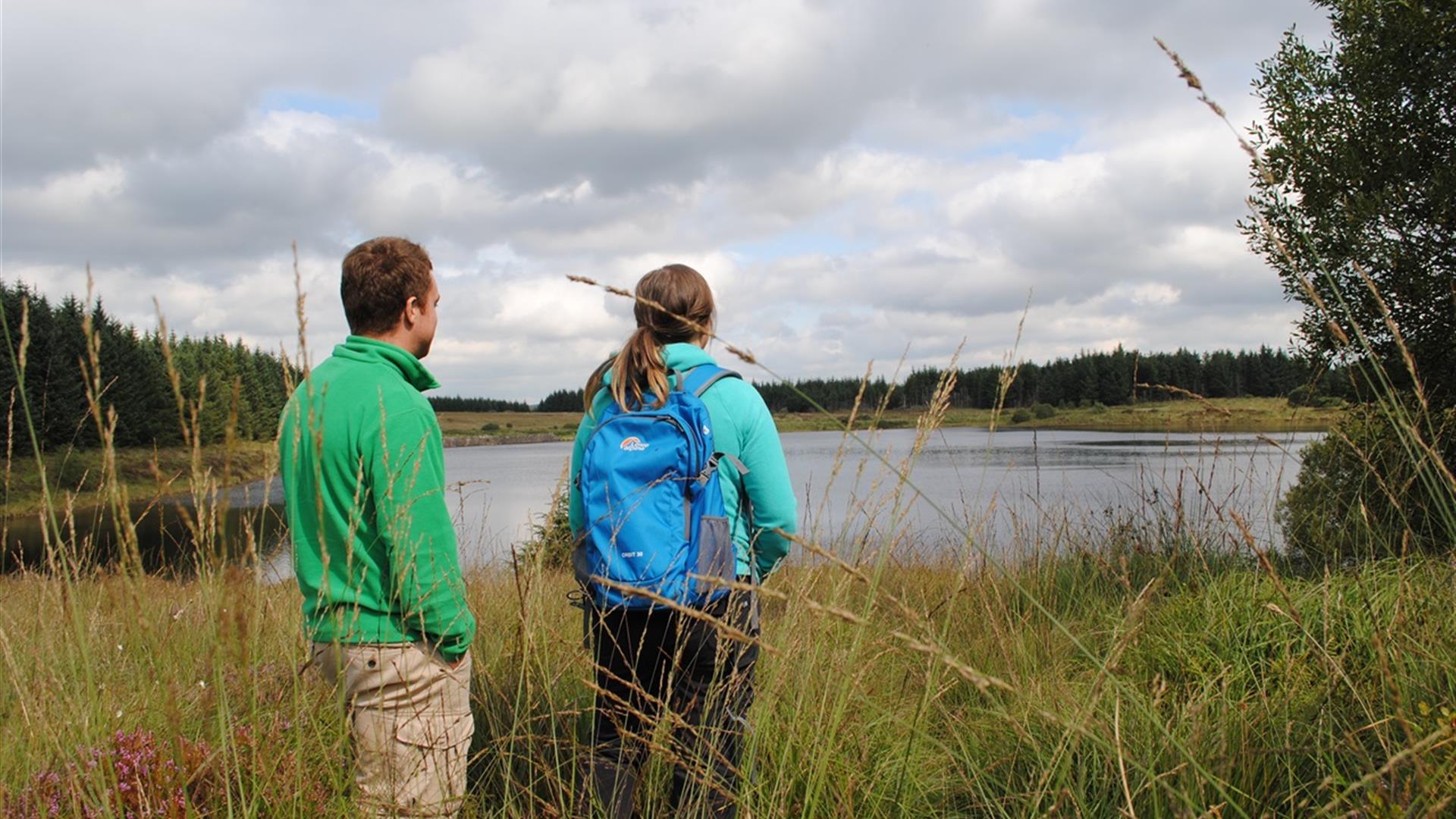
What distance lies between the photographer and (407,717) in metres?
2.13

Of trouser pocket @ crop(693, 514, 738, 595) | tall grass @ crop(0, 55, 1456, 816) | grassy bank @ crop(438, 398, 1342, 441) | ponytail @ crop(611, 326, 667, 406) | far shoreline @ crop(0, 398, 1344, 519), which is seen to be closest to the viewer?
tall grass @ crop(0, 55, 1456, 816)

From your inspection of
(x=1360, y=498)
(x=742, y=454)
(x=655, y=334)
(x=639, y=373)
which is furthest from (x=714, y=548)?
(x=1360, y=498)

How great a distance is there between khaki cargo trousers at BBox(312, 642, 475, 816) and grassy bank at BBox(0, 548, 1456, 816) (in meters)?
0.09

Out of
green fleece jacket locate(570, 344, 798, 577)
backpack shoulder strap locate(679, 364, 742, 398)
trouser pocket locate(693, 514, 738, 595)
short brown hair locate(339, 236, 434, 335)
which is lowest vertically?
trouser pocket locate(693, 514, 738, 595)

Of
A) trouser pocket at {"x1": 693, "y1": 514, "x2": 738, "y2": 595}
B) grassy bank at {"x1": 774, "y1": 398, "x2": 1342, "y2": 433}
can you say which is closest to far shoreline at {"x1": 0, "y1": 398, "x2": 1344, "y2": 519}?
grassy bank at {"x1": 774, "y1": 398, "x2": 1342, "y2": 433}

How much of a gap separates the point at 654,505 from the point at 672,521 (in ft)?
0.21

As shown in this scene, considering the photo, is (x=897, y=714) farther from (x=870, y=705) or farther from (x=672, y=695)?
(x=672, y=695)

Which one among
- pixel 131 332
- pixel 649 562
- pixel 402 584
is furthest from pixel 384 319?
pixel 131 332

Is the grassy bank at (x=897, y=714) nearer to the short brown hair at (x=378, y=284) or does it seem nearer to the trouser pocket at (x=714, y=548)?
the trouser pocket at (x=714, y=548)

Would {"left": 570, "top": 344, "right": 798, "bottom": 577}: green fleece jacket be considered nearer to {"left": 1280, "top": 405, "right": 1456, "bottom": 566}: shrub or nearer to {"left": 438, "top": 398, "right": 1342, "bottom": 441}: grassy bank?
{"left": 438, "top": 398, "right": 1342, "bottom": 441}: grassy bank

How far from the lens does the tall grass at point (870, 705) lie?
Answer: 1647 millimetres

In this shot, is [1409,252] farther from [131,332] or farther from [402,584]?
[131,332]

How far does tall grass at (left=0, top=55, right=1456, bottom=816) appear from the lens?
165cm

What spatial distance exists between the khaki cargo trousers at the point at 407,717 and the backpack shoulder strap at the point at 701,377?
1.00 metres
